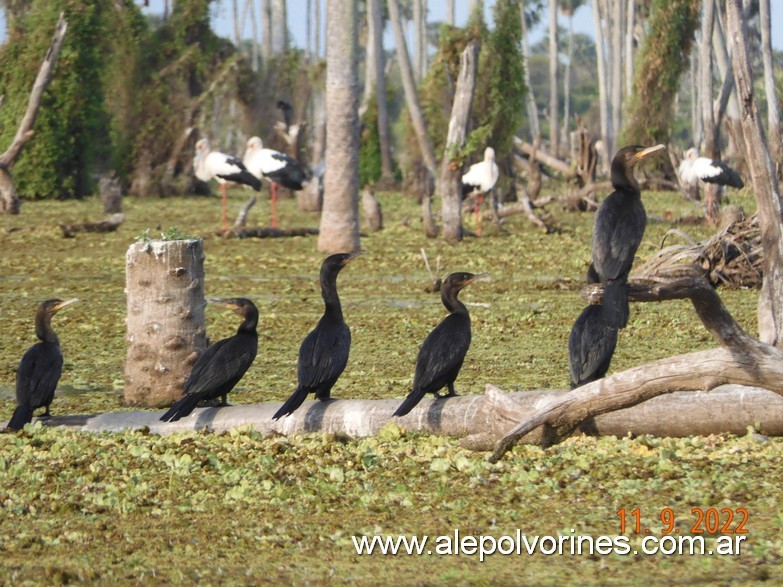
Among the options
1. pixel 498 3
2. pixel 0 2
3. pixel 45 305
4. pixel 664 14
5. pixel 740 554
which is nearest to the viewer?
pixel 740 554

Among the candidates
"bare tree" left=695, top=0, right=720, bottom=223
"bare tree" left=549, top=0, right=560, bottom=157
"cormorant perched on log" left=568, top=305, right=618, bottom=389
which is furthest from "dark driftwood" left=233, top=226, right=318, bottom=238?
"bare tree" left=549, top=0, right=560, bottom=157

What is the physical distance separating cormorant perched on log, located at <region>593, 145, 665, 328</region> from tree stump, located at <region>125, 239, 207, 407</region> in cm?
321

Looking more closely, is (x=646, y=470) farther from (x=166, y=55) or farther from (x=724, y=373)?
(x=166, y=55)

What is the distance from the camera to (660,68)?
117 ft

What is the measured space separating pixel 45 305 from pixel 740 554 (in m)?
5.48

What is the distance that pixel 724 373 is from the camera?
22.4ft

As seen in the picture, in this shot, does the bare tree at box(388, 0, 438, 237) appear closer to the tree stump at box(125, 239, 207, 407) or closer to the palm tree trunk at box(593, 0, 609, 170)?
the palm tree trunk at box(593, 0, 609, 170)

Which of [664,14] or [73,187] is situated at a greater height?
[664,14]

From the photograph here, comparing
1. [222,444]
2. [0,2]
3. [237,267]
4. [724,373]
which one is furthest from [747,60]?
[0,2]

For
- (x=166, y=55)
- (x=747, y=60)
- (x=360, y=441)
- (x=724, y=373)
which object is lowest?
(x=360, y=441)

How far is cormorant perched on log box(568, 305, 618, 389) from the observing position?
7.90 metres

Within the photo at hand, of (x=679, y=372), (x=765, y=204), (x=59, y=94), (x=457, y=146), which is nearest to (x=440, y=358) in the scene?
(x=679, y=372)

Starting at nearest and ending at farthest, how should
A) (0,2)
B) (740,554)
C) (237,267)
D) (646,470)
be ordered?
(740,554)
(646,470)
(237,267)
(0,2)
